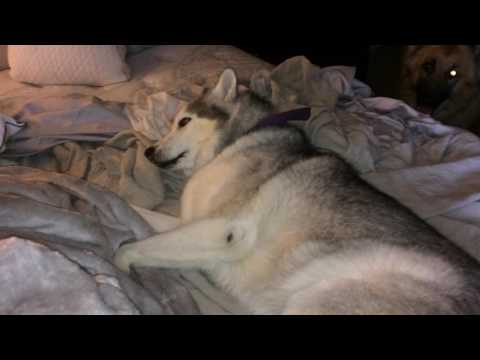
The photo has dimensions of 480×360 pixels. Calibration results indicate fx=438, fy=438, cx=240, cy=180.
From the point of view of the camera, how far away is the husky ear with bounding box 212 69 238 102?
258 centimetres

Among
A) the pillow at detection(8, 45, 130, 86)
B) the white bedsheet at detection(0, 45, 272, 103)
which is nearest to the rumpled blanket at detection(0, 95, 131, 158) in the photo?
the white bedsheet at detection(0, 45, 272, 103)

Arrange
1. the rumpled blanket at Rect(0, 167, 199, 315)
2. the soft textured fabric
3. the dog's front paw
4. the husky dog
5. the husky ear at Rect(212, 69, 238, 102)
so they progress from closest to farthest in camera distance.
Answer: the rumpled blanket at Rect(0, 167, 199, 315)
the husky dog
the dog's front paw
the husky ear at Rect(212, 69, 238, 102)
the soft textured fabric

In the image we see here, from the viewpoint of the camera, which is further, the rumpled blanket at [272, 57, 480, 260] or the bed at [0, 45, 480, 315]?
the rumpled blanket at [272, 57, 480, 260]

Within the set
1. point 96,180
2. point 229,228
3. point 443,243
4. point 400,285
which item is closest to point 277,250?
point 229,228

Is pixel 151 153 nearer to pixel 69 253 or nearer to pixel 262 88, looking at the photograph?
pixel 262 88

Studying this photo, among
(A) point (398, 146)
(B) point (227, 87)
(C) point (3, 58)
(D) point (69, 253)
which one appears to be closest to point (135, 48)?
(C) point (3, 58)

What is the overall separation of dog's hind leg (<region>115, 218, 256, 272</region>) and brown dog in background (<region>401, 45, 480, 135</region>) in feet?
11.3

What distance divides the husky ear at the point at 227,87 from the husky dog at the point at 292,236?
2cm

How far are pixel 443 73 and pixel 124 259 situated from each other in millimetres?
4096

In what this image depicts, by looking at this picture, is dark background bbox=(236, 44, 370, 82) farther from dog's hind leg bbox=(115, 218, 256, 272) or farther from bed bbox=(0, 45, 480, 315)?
dog's hind leg bbox=(115, 218, 256, 272)

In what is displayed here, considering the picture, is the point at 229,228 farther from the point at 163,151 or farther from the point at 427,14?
the point at 427,14

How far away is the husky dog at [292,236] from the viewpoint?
5.48ft

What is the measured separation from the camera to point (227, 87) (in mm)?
2605

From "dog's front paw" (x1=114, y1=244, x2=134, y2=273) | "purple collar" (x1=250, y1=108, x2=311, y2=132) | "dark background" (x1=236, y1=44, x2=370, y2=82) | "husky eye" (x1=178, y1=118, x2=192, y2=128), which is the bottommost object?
"dog's front paw" (x1=114, y1=244, x2=134, y2=273)
